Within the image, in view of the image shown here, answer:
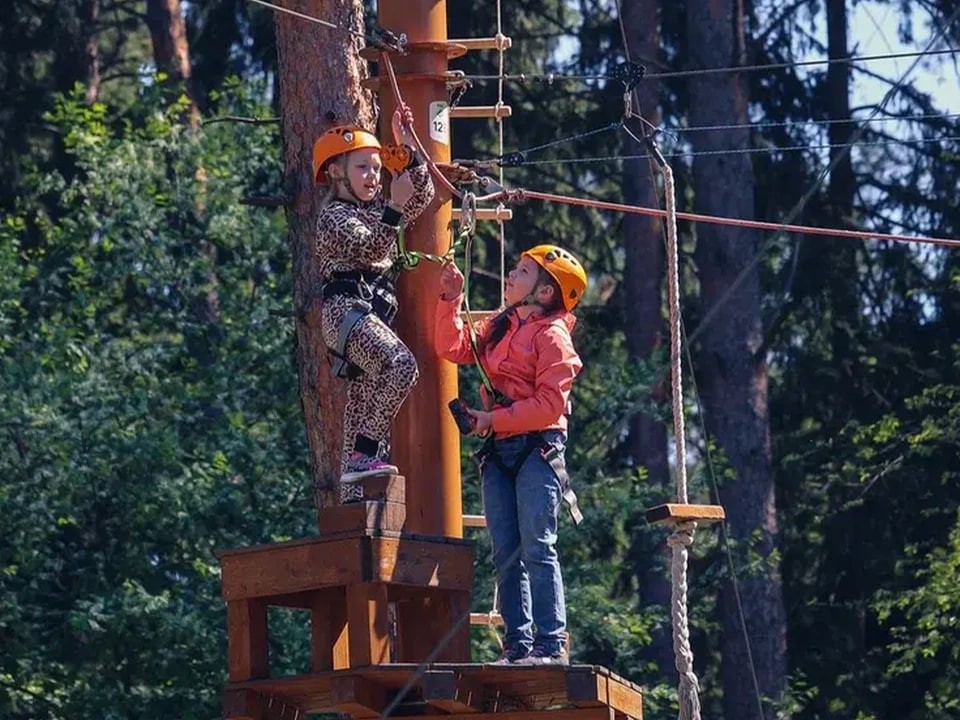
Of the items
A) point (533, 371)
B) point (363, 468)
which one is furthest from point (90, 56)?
point (533, 371)

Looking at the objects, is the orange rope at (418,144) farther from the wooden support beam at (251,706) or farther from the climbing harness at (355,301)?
the wooden support beam at (251,706)

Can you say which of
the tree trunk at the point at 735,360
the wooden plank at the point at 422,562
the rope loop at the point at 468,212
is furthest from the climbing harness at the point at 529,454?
the tree trunk at the point at 735,360

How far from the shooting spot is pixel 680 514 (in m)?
7.52

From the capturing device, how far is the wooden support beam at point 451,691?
7223mm

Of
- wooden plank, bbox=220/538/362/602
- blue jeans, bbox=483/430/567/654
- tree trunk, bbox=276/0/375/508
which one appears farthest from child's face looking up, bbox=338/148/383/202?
tree trunk, bbox=276/0/375/508

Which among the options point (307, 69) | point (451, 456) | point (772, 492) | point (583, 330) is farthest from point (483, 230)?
point (451, 456)

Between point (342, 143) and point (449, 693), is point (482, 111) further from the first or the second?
point (449, 693)

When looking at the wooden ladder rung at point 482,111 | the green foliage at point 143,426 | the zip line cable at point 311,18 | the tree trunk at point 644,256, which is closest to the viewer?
the wooden ladder rung at point 482,111

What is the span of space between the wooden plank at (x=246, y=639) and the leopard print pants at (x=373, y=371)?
23.1 inches

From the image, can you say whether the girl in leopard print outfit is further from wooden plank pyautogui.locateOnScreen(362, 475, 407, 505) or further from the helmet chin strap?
wooden plank pyautogui.locateOnScreen(362, 475, 407, 505)

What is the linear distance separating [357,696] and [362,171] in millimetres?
1802

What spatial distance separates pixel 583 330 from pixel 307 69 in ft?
35.7

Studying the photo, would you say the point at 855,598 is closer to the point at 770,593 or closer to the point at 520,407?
the point at 770,593

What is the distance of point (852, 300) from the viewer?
2038 centimetres
